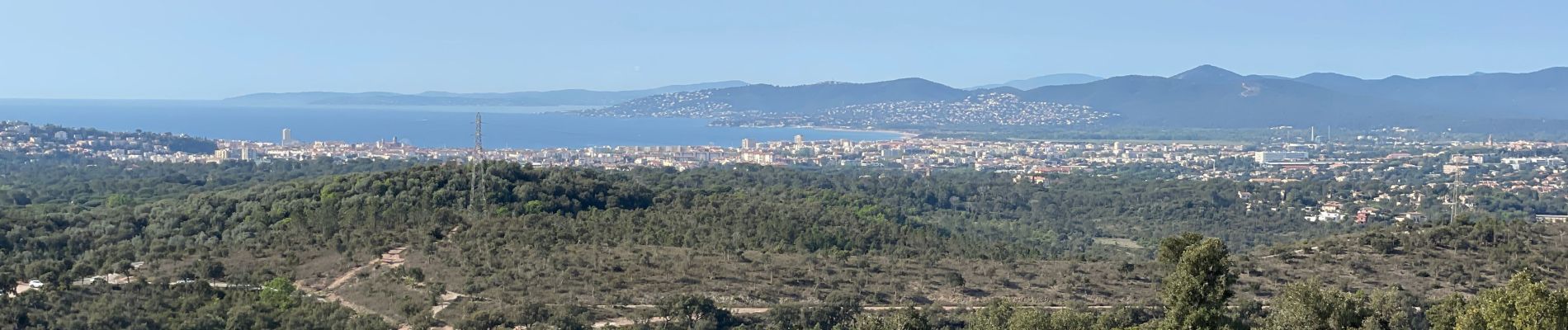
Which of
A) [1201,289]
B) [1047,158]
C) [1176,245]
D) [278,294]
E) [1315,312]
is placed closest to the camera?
[1201,289]

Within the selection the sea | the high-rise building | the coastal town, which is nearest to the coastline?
the sea

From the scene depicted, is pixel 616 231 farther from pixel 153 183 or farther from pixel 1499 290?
pixel 153 183

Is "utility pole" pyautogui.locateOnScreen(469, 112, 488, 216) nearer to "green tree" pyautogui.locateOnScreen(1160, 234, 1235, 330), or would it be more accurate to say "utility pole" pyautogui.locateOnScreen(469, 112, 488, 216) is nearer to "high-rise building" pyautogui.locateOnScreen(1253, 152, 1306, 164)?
"green tree" pyautogui.locateOnScreen(1160, 234, 1235, 330)

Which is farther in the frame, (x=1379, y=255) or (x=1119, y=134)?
(x=1119, y=134)

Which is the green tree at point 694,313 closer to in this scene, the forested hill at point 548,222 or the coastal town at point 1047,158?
the forested hill at point 548,222

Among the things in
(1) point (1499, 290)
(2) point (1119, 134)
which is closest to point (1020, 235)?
(1) point (1499, 290)

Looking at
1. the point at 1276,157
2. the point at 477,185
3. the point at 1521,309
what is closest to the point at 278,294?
the point at 477,185

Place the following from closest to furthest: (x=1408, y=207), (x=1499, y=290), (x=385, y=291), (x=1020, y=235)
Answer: (x=1499, y=290) → (x=385, y=291) → (x=1020, y=235) → (x=1408, y=207)

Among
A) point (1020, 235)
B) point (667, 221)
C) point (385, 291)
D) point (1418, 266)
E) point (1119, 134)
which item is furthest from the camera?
point (1119, 134)

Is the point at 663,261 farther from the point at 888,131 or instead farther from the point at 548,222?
the point at 888,131

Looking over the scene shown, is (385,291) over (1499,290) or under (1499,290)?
under

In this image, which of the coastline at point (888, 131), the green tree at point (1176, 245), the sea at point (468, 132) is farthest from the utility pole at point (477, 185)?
the coastline at point (888, 131)
